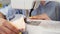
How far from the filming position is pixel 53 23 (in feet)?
2.65

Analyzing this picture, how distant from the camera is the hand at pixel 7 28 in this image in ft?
2.69

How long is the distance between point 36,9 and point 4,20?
24 cm

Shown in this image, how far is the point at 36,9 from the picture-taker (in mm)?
823

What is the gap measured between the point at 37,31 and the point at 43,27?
5cm

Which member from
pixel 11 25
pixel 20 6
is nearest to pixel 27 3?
pixel 20 6

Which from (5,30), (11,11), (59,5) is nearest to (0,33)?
(5,30)

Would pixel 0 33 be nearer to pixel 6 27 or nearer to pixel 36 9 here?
pixel 6 27

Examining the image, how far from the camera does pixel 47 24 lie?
0.82 metres

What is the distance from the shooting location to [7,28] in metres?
0.83

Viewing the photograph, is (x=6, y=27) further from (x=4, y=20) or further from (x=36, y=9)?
(x=36, y=9)

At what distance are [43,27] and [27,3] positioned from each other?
203 mm

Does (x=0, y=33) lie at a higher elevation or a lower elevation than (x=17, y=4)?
lower

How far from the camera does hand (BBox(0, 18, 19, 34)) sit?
821 mm

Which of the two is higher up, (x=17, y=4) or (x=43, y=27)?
(x=17, y=4)
